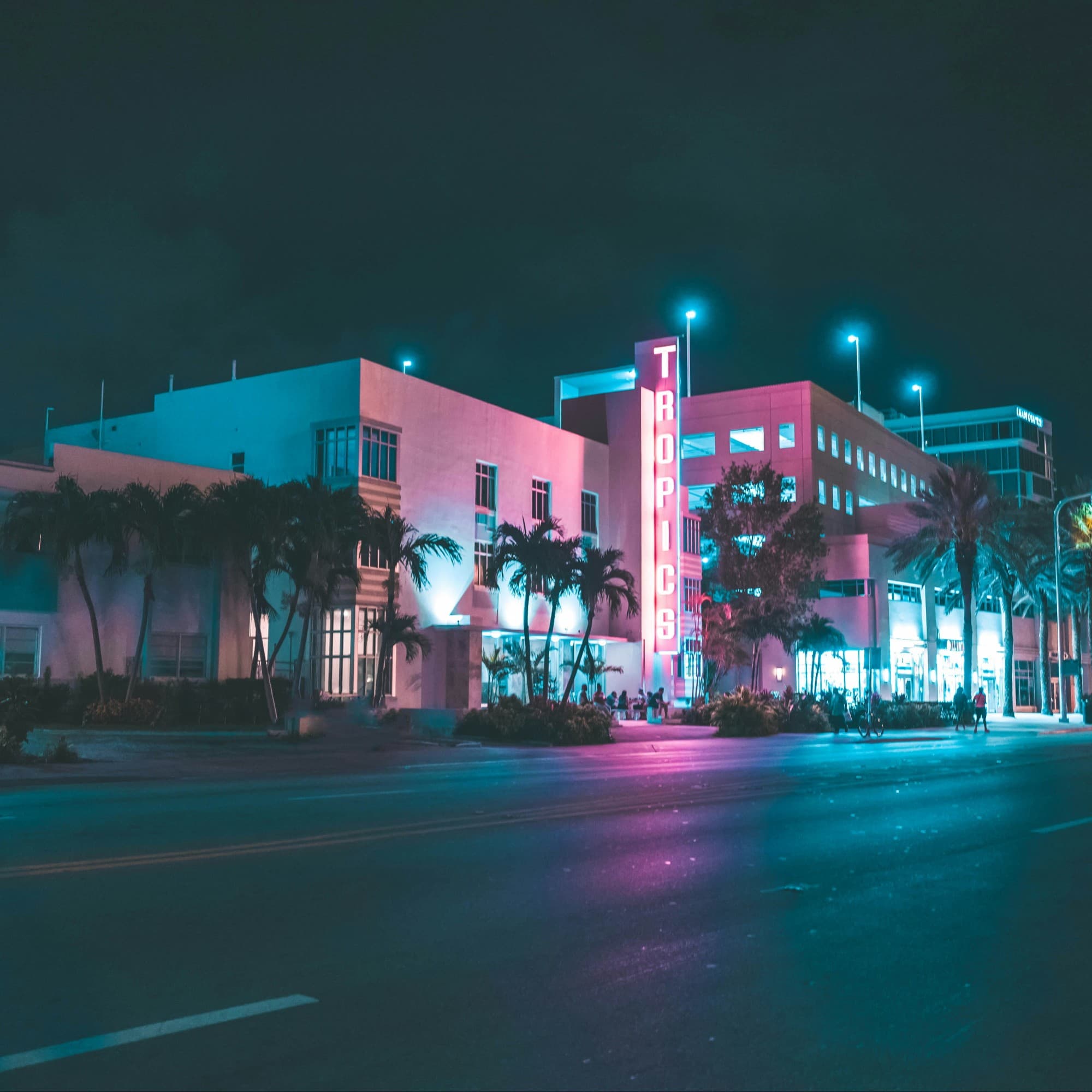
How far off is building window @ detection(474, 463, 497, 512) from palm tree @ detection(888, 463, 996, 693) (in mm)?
21189

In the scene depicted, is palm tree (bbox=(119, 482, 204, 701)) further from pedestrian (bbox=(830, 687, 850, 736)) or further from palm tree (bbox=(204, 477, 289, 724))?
pedestrian (bbox=(830, 687, 850, 736))

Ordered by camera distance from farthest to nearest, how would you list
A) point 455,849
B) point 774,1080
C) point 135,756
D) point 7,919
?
point 135,756
point 455,849
point 7,919
point 774,1080

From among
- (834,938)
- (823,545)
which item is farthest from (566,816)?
(823,545)

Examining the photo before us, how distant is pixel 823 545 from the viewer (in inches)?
2105

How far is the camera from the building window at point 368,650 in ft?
133

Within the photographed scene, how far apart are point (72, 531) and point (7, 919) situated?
1040 inches

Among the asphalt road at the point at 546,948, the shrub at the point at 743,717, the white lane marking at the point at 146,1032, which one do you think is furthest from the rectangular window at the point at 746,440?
the white lane marking at the point at 146,1032

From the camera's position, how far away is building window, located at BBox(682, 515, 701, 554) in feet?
188

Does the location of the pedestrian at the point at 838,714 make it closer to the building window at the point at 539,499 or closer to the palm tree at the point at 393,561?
the building window at the point at 539,499

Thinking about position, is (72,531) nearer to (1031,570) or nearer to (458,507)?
(458,507)

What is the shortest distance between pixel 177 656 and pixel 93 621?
4.50 metres

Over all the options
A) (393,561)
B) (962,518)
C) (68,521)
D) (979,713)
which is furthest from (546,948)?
(962,518)

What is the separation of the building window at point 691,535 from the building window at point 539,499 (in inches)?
337

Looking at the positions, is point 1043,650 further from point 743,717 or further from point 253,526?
point 253,526
